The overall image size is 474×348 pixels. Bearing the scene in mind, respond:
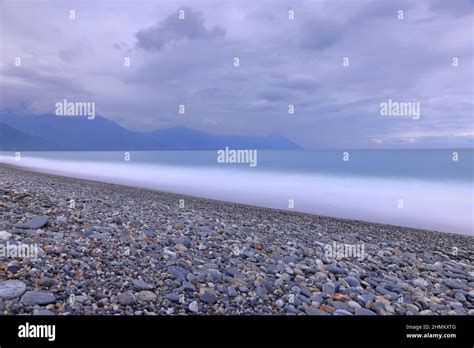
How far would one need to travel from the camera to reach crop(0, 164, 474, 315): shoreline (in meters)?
3.11

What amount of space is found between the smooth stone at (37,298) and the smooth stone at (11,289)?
94 mm

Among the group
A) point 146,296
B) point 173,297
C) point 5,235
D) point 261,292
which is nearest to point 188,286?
point 173,297

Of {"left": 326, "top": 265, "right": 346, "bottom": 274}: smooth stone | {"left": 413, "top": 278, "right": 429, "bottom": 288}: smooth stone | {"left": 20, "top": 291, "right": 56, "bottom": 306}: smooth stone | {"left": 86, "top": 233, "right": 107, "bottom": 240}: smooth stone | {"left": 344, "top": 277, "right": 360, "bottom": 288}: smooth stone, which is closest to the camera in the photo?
{"left": 20, "top": 291, "right": 56, "bottom": 306}: smooth stone

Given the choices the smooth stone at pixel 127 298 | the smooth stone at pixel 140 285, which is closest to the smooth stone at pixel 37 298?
the smooth stone at pixel 127 298

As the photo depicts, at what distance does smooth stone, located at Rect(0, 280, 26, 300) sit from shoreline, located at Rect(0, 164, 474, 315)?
0.05ft

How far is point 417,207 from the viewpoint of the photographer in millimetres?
12133

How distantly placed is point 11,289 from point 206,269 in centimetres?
201

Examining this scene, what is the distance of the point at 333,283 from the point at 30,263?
3.53 meters

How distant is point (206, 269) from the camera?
12.8 feet

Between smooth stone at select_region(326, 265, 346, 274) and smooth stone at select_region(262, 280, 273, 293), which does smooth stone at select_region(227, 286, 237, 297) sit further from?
smooth stone at select_region(326, 265, 346, 274)

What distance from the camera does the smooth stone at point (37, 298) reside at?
2.83 m

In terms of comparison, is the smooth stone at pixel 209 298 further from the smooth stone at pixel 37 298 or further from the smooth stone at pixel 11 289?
the smooth stone at pixel 11 289

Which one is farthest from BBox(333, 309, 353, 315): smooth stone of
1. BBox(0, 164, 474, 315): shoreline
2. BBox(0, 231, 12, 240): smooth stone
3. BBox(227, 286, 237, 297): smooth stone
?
BBox(0, 231, 12, 240): smooth stone
